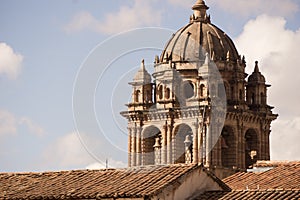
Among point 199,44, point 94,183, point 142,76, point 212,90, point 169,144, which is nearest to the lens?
point 94,183

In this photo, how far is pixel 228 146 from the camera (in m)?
86.2

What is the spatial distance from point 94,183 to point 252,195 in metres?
5.64

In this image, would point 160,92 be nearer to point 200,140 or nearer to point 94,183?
point 200,140

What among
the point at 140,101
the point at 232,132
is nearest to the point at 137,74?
the point at 140,101

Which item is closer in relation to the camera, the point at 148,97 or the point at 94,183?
the point at 94,183

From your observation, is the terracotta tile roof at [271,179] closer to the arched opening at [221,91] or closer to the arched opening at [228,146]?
the arched opening at [228,146]

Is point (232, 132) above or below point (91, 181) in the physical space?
above

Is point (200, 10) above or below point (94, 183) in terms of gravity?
above

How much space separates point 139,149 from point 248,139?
24.3 feet

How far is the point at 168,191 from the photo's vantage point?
4134 cm

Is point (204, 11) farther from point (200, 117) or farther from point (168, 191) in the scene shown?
point (168, 191)

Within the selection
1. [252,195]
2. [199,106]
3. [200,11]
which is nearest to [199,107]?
[199,106]

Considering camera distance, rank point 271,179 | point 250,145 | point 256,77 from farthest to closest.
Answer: point 256,77 → point 250,145 → point 271,179

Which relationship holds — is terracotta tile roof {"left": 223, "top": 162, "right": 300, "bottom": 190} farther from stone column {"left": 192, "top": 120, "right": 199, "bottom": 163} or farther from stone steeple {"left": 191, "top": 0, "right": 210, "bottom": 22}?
stone steeple {"left": 191, "top": 0, "right": 210, "bottom": 22}
